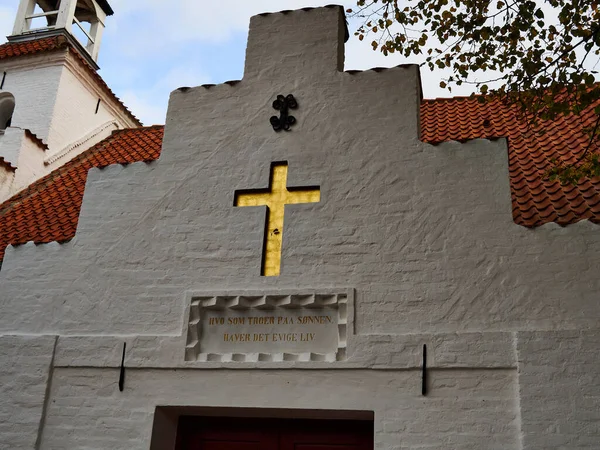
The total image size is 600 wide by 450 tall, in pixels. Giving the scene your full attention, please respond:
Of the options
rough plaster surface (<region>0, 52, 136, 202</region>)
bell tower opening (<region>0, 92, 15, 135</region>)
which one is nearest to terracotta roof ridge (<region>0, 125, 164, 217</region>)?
rough plaster surface (<region>0, 52, 136, 202</region>)

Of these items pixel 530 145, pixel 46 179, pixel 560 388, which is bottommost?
pixel 560 388

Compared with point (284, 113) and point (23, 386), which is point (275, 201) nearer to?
point (284, 113)

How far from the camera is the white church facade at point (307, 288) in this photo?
21.0ft

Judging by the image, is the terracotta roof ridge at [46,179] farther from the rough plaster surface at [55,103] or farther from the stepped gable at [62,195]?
the rough plaster surface at [55,103]

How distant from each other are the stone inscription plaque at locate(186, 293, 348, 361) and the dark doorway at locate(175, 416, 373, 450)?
29.0 inches

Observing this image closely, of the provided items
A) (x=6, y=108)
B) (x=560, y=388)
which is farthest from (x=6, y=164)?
(x=560, y=388)

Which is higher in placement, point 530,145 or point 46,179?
point 46,179

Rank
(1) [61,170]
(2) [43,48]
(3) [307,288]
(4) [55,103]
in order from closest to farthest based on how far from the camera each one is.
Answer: (3) [307,288], (1) [61,170], (4) [55,103], (2) [43,48]

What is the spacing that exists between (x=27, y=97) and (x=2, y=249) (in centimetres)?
555

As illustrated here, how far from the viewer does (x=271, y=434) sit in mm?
7176

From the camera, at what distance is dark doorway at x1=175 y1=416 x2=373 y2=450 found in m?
7.00

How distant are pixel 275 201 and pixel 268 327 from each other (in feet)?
4.75

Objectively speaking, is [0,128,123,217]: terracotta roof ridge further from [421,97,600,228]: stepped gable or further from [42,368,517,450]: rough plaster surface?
[421,97,600,228]: stepped gable

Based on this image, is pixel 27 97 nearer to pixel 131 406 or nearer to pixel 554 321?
pixel 131 406
